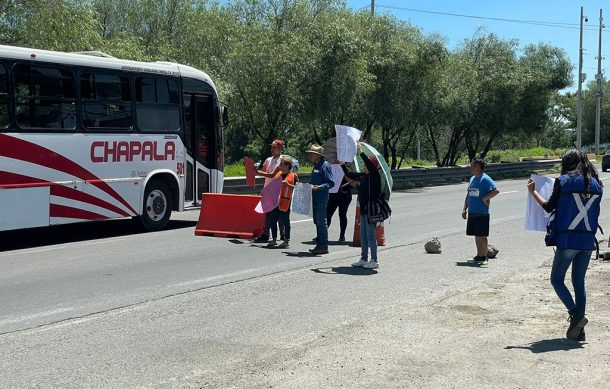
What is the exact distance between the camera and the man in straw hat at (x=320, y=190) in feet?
38.1

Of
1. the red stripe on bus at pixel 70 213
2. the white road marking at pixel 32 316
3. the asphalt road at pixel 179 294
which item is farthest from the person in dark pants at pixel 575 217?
the red stripe on bus at pixel 70 213

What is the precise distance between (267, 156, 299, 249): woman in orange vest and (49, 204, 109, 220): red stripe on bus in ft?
11.2

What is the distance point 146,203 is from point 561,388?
10.7 meters

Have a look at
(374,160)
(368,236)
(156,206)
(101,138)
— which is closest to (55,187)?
(101,138)

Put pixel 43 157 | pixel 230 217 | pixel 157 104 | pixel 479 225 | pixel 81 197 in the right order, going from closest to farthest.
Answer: pixel 479 225 → pixel 43 157 → pixel 81 197 → pixel 230 217 → pixel 157 104

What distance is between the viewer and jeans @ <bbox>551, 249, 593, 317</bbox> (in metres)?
6.49

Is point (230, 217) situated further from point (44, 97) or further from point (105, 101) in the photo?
point (44, 97)

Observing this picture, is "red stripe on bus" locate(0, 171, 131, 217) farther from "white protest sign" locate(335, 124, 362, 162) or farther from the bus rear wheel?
"white protest sign" locate(335, 124, 362, 162)

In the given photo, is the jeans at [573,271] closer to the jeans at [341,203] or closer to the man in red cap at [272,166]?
the man in red cap at [272,166]

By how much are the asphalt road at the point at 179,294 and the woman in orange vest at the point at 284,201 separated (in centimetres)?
32

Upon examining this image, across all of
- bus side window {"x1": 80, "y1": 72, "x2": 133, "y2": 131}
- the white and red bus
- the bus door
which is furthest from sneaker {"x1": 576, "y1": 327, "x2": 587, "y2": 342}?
the bus door

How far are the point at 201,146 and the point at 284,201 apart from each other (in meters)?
4.72

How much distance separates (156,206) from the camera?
14.9m

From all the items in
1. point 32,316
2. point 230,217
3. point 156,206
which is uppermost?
point 156,206
